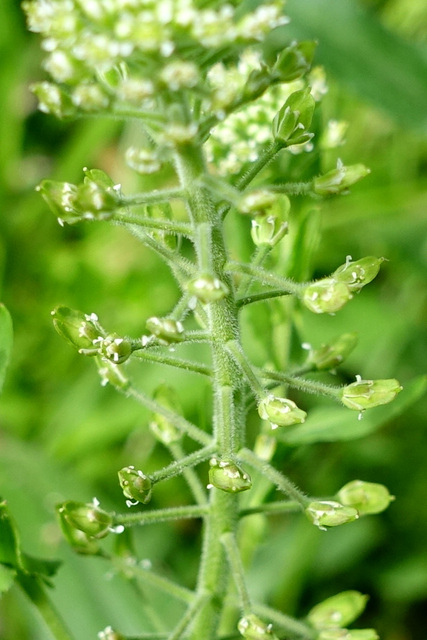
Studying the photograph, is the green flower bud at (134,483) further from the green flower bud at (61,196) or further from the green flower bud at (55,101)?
the green flower bud at (55,101)

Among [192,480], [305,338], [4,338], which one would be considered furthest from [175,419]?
[305,338]

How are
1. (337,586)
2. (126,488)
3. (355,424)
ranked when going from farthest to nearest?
1. (337,586)
2. (355,424)
3. (126,488)

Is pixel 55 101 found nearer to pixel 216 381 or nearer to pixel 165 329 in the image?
pixel 165 329

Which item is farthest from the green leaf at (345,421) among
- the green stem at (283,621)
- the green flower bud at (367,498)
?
the green stem at (283,621)

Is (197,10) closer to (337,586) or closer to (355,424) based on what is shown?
(355,424)

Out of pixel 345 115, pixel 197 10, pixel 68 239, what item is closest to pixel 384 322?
pixel 345 115

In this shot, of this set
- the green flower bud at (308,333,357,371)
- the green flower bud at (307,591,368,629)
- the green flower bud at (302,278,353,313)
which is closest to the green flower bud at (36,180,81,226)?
the green flower bud at (302,278,353,313)

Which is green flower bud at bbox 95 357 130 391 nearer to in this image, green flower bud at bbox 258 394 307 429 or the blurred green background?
green flower bud at bbox 258 394 307 429

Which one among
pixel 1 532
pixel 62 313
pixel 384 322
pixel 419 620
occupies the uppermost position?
pixel 62 313
